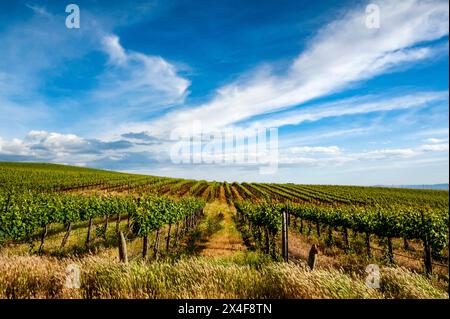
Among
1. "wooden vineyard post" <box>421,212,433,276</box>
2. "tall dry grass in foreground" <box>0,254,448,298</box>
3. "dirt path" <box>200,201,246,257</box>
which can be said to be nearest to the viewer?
"tall dry grass in foreground" <box>0,254,448,298</box>

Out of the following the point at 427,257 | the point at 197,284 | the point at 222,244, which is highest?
the point at 197,284

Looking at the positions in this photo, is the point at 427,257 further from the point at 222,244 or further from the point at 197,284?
the point at 222,244

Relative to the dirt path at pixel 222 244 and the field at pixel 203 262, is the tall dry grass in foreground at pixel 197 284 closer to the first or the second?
the field at pixel 203 262

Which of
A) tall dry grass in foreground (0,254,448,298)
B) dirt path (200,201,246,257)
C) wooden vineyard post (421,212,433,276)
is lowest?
dirt path (200,201,246,257)

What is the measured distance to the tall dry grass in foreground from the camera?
5398mm

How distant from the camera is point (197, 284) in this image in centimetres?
577

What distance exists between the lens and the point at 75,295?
5.52 meters

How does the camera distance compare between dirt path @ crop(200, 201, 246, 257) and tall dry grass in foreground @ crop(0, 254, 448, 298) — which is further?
dirt path @ crop(200, 201, 246, 257)

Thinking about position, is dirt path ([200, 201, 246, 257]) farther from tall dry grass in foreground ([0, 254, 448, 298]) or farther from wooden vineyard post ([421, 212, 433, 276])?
tall dry grass in foreground ([0, 254, 448, 298])

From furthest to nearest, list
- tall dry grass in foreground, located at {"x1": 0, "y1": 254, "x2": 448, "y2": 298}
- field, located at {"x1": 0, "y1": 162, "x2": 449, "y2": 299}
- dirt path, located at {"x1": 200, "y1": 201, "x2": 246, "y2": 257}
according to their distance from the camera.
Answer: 1. dirt path, located at {"x1": 200, "y1": 201, "x2": 246, "y2": 257}
2. field, located at {"x1": 0, "y1": 162, "x2": 449, "y2": 299}
3. tall dry grass in foreground, located at {"x1": 0, "y1": 254, "x2": 448, "y2": 298}

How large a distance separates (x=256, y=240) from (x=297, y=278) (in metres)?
15.9

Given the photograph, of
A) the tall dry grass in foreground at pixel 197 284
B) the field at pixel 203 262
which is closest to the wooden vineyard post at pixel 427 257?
the field at pixel 203 262

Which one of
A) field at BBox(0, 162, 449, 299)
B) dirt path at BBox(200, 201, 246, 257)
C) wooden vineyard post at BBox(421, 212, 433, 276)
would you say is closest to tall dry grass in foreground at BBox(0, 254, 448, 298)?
field at BBox(0, 162, 449, 299)

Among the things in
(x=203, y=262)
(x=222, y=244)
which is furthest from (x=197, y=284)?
(x=222, y=244)
